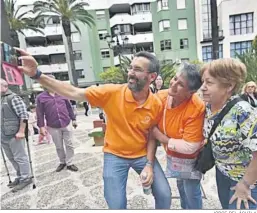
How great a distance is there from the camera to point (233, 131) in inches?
39.7

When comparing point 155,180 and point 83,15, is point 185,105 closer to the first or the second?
point 155,180

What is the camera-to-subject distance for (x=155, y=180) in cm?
138

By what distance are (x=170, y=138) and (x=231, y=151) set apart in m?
0.33

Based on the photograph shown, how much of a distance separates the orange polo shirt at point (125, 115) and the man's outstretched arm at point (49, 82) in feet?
0.19

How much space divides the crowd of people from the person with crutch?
1.25 metres

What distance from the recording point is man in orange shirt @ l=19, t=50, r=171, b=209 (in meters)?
1.26

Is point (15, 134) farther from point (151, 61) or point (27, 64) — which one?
point (151, 61)

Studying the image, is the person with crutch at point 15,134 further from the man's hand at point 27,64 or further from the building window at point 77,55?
the building window at point 77,55

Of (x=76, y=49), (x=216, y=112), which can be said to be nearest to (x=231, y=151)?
(x=216, y=112)

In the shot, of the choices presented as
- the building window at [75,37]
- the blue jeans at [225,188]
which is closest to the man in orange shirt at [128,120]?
the blue jeans at [225,188]

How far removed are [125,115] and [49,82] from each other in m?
0.43

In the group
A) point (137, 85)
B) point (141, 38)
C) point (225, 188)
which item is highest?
point (141, 38)

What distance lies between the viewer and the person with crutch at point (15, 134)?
2.45m

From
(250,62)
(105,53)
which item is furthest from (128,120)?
(105,53)
